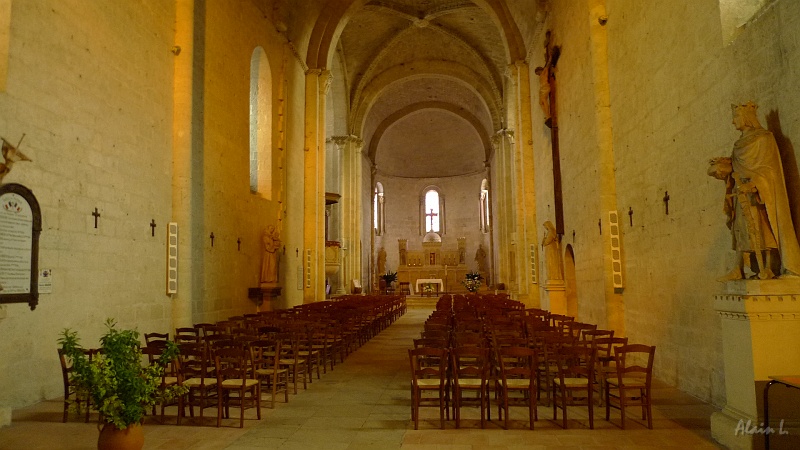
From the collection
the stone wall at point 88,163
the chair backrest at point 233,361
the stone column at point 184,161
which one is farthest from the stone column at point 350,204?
the chair backrest at point 233,361

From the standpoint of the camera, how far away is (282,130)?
17.4 m

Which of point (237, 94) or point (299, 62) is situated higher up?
point (299, 62)

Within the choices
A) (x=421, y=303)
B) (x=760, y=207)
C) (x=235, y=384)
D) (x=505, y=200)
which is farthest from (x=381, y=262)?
(x=760, y=207)

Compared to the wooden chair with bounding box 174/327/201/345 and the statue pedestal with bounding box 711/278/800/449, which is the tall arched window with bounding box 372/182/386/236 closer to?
the wooden chair with bounding box 174/327/201/345

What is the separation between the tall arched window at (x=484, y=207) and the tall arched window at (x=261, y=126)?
22.1 meters

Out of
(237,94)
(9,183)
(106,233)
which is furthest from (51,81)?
(237,94)

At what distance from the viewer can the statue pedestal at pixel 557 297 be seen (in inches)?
625

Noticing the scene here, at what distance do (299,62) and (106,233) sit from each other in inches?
484

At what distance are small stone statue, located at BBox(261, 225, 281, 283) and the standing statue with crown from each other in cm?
1196

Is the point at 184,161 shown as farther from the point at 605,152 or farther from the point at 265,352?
the point at 605,152

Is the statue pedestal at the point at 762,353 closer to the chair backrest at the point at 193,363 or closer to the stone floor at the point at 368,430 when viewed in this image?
the stone floor at the point at 368,430

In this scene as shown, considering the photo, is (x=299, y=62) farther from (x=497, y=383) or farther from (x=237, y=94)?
(x=497, y=383)

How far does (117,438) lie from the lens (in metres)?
4.14

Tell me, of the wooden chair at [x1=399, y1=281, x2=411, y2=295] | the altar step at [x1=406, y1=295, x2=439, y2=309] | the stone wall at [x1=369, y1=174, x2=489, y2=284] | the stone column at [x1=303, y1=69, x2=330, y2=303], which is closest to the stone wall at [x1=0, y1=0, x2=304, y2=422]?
the stone column at [x1=303, y1=69, x2=330, y2=303]
